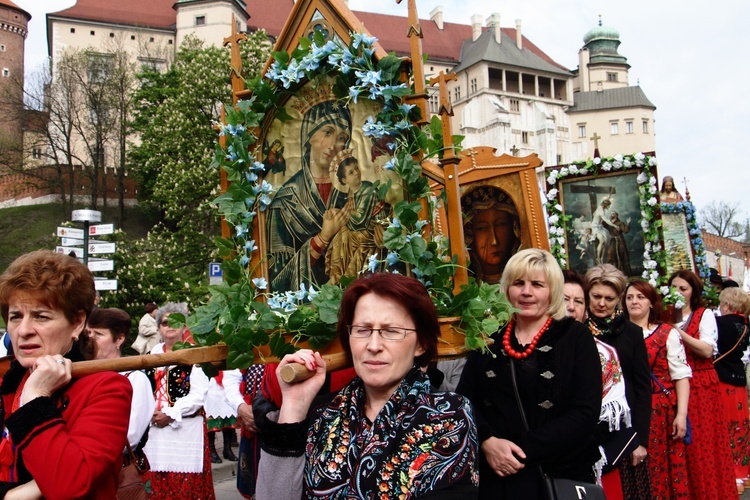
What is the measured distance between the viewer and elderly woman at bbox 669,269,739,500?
6.88 metres

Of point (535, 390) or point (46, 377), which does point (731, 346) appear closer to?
point (535, 390)

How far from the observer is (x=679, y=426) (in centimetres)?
626

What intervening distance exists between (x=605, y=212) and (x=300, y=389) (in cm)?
783

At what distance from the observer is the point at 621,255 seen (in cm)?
977

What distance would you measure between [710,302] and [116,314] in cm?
773

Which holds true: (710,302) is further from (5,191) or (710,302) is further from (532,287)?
(5,191)

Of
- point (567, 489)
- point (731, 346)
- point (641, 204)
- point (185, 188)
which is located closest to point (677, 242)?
point (641, 204)

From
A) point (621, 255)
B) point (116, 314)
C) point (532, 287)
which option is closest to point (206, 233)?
point (621, 255)

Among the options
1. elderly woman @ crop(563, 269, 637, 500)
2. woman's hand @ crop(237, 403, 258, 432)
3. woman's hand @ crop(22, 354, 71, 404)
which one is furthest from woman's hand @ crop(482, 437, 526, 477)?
woman's hand @ crop(22, 354, 71, 404)

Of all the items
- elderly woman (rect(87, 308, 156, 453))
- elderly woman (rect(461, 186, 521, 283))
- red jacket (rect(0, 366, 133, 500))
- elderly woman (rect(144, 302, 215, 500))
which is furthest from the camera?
elderly woman (rect(461, 186, 521, 283))

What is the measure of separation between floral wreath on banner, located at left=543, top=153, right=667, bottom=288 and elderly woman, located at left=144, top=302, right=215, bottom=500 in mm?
5404

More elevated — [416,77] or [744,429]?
[416,77]

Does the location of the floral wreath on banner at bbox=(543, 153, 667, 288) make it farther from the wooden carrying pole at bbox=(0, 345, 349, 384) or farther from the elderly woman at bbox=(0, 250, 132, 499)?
the elderly woman at bbox=(0, 250, 132, 499)

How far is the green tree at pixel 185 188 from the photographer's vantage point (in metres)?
26.8
